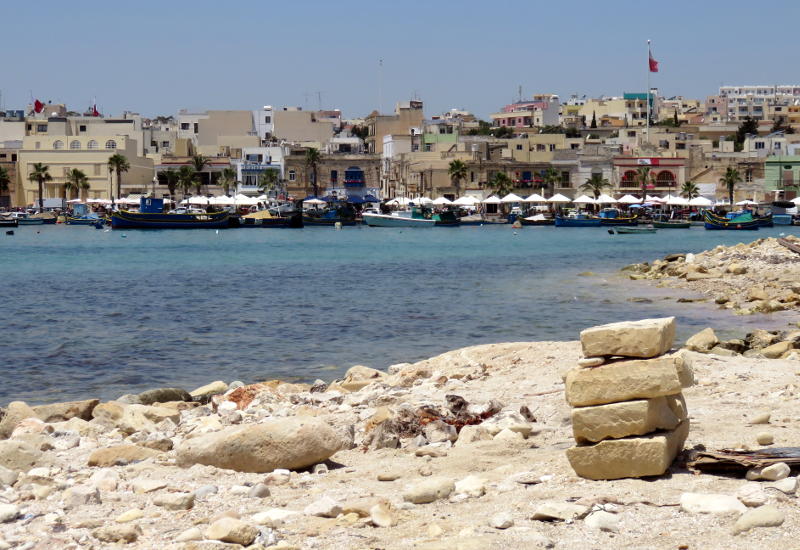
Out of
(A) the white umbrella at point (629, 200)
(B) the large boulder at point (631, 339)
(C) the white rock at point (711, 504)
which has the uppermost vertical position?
(B) the large boulder at point (631, 339)

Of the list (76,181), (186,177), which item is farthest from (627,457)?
(76,181)

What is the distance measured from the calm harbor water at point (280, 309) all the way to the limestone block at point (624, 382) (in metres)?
8.65

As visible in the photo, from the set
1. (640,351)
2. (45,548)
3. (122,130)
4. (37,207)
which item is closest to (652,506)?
(640,351)

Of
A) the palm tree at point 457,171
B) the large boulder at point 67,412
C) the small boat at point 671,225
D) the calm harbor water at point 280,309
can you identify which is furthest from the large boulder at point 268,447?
the palm tree at point 457,171

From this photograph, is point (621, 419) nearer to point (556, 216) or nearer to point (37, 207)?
point (556, 216)

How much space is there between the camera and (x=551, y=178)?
90.9 m

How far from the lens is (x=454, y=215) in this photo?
270 feet

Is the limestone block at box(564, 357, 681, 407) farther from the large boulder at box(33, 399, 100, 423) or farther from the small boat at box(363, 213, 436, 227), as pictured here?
the small boat at box(363, 213, 436, 227)

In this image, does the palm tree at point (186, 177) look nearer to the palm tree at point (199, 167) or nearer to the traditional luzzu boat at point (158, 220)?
the palm tree at point (199, 167)

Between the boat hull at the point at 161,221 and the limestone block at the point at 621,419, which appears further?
the boat hull at the point at 161,221

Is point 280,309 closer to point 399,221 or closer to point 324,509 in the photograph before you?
point 324,509

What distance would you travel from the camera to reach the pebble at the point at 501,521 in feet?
19.9

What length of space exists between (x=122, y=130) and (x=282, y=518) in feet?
335

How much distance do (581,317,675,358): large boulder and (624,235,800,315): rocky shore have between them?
16.2 m
